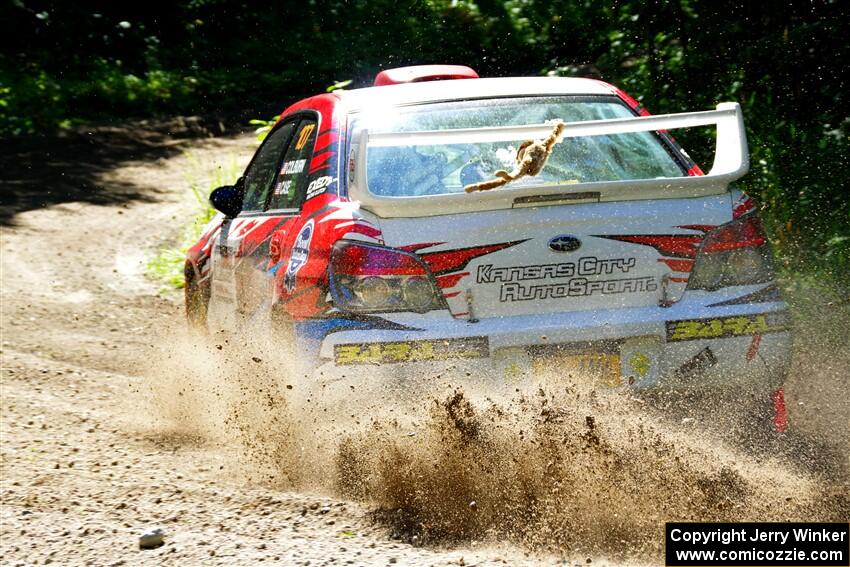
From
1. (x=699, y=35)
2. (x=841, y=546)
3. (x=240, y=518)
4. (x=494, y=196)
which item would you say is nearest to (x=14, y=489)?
(x=240, y=518)

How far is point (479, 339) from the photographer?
438 centimetres

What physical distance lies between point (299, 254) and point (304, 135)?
1076mm

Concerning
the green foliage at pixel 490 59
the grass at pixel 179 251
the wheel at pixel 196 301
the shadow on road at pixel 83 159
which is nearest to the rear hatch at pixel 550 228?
the wheel at pixel 196 301

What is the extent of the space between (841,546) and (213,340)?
3.74m

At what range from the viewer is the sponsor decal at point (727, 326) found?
4508 mm

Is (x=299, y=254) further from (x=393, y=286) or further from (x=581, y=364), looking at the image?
(x=581, y=364)

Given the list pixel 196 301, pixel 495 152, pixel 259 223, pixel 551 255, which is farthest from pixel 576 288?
pixel 196 301

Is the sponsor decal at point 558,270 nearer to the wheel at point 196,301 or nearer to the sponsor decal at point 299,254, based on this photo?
the sponsor decal at point 299,254

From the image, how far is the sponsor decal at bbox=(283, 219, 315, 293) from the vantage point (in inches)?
184

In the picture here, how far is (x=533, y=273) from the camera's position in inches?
176

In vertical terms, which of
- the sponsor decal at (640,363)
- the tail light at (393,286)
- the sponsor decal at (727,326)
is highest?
the tail light at (393,286)

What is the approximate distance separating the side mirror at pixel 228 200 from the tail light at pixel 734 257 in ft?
8.88

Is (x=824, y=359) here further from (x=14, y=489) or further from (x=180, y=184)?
(x=180, y=184)

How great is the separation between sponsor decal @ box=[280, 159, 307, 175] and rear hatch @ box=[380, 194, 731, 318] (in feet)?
3.57
